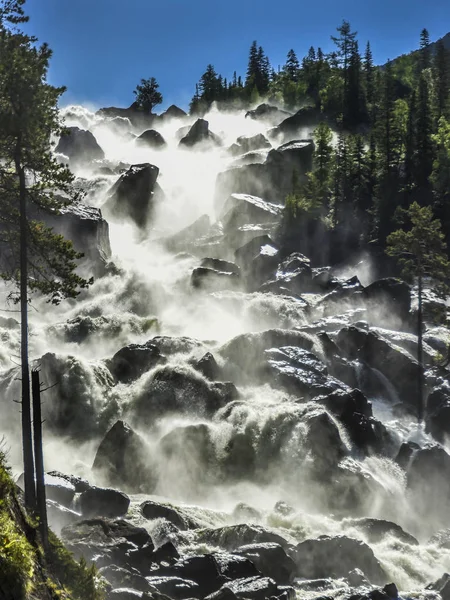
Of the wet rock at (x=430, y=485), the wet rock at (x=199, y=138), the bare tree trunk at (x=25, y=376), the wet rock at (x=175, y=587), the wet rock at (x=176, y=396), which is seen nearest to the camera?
the bare tree trunk at (x=25, y=376)

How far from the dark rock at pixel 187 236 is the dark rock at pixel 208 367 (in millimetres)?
33758

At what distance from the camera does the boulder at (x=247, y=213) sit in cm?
8131

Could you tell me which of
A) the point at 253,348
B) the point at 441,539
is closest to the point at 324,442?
the point at 441,539

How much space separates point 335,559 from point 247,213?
57939 mm

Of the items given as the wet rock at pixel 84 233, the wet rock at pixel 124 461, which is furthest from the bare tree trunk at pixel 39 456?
the wet rock at pixel 84 233

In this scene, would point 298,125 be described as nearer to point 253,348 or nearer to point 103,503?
point 253,348

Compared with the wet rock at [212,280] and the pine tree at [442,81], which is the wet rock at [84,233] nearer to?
the wet rock at [212,280]

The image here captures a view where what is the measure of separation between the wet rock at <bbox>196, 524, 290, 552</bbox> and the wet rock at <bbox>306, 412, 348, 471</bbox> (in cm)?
925

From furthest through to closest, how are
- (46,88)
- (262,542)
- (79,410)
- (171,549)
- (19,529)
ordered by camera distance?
(79,410), (262,542), (171,549), (46,88), (19,529)

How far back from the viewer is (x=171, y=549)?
1021 inches

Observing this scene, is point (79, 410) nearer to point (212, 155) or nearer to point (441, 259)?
point (441, 259)

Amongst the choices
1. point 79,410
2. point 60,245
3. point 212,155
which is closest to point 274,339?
point 79,410

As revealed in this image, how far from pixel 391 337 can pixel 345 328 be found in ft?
17.9

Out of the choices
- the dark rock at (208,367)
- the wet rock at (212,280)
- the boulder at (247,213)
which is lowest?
the dark rock at (208,367)
